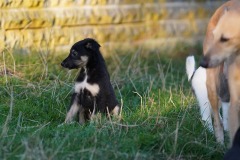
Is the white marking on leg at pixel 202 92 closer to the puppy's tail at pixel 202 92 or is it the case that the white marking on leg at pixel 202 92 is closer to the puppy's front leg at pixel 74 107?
the puppy's tail at pixel 202 92

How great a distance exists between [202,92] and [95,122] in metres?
1.34

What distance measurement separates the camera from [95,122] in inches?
258

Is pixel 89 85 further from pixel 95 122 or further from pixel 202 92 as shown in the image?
pixel 202 92

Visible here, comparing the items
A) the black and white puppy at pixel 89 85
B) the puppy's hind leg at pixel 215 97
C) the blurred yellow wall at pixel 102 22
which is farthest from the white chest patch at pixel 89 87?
the blurred yellow wall at pixel 102 22

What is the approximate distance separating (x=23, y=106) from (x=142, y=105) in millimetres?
1311

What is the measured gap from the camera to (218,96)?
6637 mm

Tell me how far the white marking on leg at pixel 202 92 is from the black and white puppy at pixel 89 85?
89 cm

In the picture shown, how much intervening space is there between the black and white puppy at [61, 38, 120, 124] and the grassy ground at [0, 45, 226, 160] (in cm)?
19

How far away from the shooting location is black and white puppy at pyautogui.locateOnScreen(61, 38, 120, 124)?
7105mm

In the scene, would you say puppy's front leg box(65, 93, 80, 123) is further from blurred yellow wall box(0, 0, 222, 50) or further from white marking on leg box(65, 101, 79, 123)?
blurred yellow wall box(0, 0, 222, 50)

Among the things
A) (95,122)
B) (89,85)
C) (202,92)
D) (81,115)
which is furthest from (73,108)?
(202,92)

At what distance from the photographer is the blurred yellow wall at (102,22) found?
9.62m

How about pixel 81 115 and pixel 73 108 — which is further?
pixel 81 115

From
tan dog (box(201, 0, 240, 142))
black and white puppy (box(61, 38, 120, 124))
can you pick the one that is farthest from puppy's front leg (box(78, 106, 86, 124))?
tan dog (box(201, 0, 240, 142))
